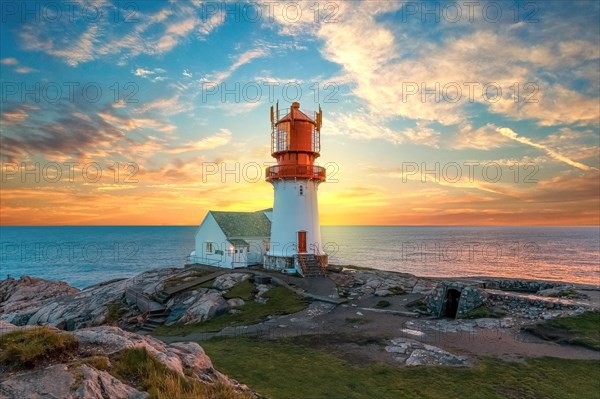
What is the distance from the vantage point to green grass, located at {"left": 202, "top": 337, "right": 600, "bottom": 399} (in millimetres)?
13320

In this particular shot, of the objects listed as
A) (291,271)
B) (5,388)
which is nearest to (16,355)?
(5,388)

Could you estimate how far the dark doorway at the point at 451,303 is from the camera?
25297mm

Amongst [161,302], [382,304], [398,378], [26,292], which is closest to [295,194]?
[382,304]

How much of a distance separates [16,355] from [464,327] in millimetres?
22088

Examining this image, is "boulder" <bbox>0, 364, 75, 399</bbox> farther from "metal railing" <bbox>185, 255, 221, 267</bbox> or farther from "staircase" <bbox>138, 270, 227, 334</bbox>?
"metal railing" <bbox>185, 255, 221, 267</bbox>

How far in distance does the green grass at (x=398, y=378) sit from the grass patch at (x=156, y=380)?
4951 millimetres

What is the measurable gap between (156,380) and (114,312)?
2616cm

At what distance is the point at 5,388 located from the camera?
6.49 meters

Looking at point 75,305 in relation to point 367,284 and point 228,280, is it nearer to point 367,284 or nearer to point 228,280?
point 228,280

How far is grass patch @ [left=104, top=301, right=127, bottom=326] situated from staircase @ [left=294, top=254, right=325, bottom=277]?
54.0 feet

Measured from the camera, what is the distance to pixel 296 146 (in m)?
36.8

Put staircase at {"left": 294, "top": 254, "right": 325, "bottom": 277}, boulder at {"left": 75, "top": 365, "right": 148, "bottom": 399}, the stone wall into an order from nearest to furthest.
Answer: boulder at {"left": 75, "top": 365, "right": 148, "bottom": 399}
the stone wall
staircase at {"left": 294, "top": 254, "right": 325, "bottom": 277}

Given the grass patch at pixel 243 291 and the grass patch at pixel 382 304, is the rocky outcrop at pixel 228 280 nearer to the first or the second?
the grass patch at pixel 243 291

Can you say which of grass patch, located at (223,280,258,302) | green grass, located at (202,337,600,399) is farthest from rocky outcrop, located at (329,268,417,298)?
green grass, located at (202,337,600,399)
